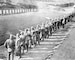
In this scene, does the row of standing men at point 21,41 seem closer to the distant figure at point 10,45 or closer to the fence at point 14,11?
the distant figure at point 10,45

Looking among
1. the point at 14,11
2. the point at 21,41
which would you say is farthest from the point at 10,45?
the point at 14,11

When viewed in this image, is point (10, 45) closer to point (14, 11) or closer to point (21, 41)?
point (21, 41)

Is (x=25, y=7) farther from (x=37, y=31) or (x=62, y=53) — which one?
(x=62, y=53)

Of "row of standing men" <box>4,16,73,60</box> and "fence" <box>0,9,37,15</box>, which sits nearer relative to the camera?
"row of standing men" <box>4,16,73,60</box>

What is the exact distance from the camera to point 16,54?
7504 mm

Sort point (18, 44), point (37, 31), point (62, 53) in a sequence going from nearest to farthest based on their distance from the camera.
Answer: point (18, 44)
point (62, 53)
point (37, 31)

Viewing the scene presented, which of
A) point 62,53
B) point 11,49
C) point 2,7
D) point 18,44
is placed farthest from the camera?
point 2,7

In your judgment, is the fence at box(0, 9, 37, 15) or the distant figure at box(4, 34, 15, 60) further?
the fence at box(0, 9, 37, 15)

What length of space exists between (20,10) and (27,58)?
2366 cm

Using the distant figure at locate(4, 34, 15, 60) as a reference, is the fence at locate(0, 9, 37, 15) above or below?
below

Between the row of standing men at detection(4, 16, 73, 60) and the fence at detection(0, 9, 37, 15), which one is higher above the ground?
the row of standing men at detection(4, 16, 73, 60)

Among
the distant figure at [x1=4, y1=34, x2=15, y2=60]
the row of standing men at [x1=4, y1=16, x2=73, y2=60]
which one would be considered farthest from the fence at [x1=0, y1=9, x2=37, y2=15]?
the distant figure at [x1=4, y1=34, x2=15, y2=60]

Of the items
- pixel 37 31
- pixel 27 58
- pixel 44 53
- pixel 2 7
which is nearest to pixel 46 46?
pixel 37 31

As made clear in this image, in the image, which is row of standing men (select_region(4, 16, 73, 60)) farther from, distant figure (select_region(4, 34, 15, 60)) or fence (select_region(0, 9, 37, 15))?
fence (select_region(0, 9, 37, 15))
